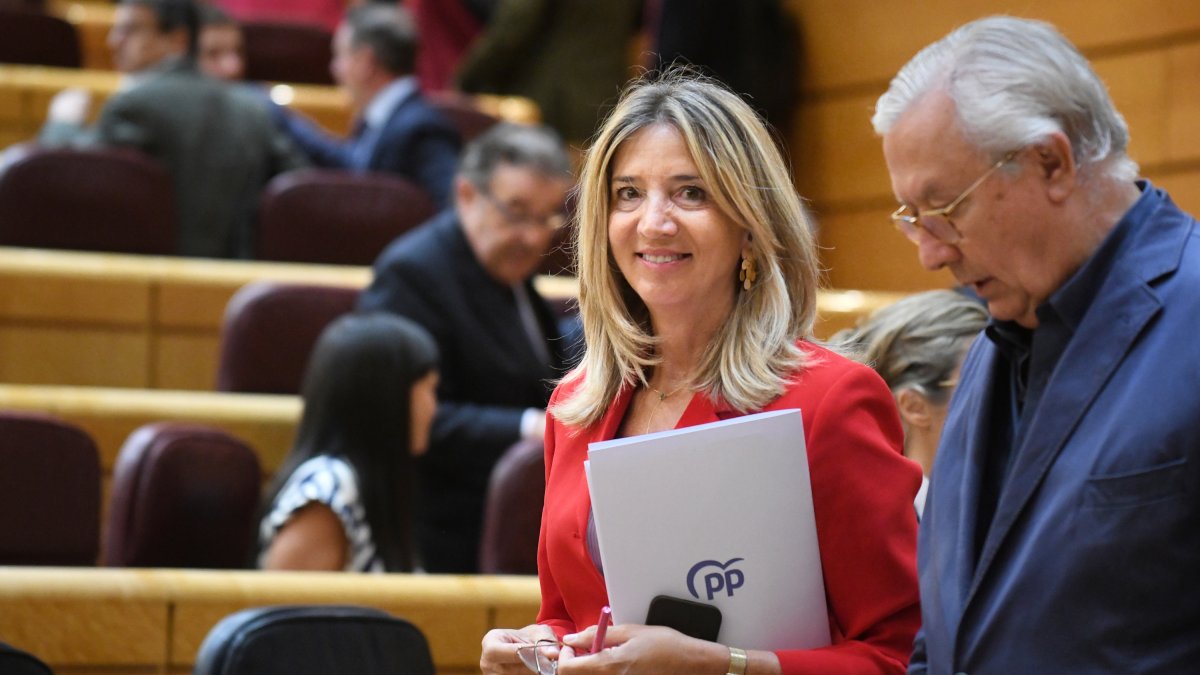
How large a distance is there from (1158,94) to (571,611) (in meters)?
3.65

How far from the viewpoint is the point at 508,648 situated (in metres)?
1.71

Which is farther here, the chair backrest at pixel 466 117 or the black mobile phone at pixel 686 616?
the chair backrest at pixel 466 117

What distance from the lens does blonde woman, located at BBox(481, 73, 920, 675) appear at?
5.47 feet

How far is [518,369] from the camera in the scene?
3.71 m

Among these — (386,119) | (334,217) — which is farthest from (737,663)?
(386,119)

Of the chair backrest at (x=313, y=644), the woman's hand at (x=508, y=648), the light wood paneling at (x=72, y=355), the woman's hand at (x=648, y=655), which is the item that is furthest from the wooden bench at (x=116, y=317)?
the woman's hand at (x=648, y=655)

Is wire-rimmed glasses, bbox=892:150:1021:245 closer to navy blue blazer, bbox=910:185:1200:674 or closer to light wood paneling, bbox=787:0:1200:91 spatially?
navy blue blazer, bbox=910:185:1200:674

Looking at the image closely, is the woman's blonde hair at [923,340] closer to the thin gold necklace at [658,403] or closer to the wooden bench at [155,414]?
the thin gold necklace at [658,403]

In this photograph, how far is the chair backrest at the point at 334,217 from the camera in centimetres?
496

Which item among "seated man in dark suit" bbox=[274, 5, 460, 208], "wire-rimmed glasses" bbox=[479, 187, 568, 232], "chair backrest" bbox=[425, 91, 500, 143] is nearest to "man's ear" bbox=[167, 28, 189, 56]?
"seated man in dark suit" bbox=[274, 5, 460, 208]

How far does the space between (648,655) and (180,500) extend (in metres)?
1.74

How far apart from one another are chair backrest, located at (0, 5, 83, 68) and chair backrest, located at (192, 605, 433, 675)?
17.0ft

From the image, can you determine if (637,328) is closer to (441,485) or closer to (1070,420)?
(1070,420)

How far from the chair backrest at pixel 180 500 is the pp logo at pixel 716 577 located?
64.1 inches
